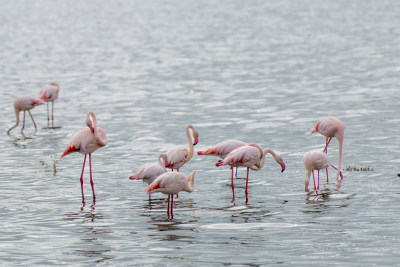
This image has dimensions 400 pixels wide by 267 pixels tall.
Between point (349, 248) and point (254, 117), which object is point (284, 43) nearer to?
point (254, 117)

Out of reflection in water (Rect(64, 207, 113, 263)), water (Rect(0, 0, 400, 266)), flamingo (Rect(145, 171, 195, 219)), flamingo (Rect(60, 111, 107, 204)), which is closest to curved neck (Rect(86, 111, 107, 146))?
flamingo (Rect(60, 111, 107, 204))

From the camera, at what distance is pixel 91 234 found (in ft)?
32.1

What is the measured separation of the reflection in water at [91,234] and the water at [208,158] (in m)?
0.02

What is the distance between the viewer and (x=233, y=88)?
2462 cm

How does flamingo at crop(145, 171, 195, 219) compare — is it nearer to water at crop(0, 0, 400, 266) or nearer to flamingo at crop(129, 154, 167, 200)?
water at crop(0, 0, 400, 266)

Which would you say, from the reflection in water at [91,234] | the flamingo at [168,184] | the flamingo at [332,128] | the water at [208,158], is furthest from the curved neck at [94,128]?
the flamingo at [332,128]

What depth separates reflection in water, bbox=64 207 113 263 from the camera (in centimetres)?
903

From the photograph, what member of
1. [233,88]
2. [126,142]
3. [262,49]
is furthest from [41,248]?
[262,49]

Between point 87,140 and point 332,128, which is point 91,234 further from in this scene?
point 332,128

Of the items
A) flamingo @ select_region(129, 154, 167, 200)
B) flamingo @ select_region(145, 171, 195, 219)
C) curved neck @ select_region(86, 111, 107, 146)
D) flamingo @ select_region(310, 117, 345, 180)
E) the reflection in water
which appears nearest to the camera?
the reflection in water

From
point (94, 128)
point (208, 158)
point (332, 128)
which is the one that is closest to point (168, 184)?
point (94, 128)

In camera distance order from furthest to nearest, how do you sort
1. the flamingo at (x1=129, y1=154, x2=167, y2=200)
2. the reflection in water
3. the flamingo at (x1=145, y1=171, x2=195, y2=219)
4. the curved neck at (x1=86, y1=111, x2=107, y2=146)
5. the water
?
the curved neck at (x1=86, y1=111, x2=107, y2=146) → the flamingo at (x1=129, y1=154, x2=167, y2=200) → the flamingo at (x1=145, y1=171, x2=195, y2=219) → the water → the reflection in water

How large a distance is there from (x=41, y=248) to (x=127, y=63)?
25181mm

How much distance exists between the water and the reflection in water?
0.02m
